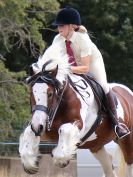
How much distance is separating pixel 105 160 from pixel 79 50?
1951 millimetres

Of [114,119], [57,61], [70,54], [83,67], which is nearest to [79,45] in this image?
[70,54]

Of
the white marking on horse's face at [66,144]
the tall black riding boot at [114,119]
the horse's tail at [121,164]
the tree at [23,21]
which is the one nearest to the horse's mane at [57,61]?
the white marking on horse's face at [66,144]

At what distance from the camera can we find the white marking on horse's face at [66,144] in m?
7.39

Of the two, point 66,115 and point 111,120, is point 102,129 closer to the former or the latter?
point 111,120

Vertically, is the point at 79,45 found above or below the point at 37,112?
above

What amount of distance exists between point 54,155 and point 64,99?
0.71m

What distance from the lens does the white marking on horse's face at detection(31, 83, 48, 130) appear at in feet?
24.0

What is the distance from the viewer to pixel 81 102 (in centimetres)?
793

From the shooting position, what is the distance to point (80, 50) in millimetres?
8344

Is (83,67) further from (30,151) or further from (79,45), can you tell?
(30,151)

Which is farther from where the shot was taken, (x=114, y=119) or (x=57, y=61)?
(x=114, y=119)

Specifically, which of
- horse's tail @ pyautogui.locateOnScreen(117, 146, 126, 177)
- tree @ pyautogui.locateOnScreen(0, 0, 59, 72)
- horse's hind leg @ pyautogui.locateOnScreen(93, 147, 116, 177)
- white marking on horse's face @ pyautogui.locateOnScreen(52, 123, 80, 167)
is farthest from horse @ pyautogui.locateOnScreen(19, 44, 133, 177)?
tree @ pyautogui.locateOnScreen(0, 0, 59, 72)

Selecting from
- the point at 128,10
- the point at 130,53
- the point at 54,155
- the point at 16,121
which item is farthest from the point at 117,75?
the point at 54,155

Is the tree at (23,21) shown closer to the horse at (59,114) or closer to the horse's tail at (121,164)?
the horse's tail at (121,164)
